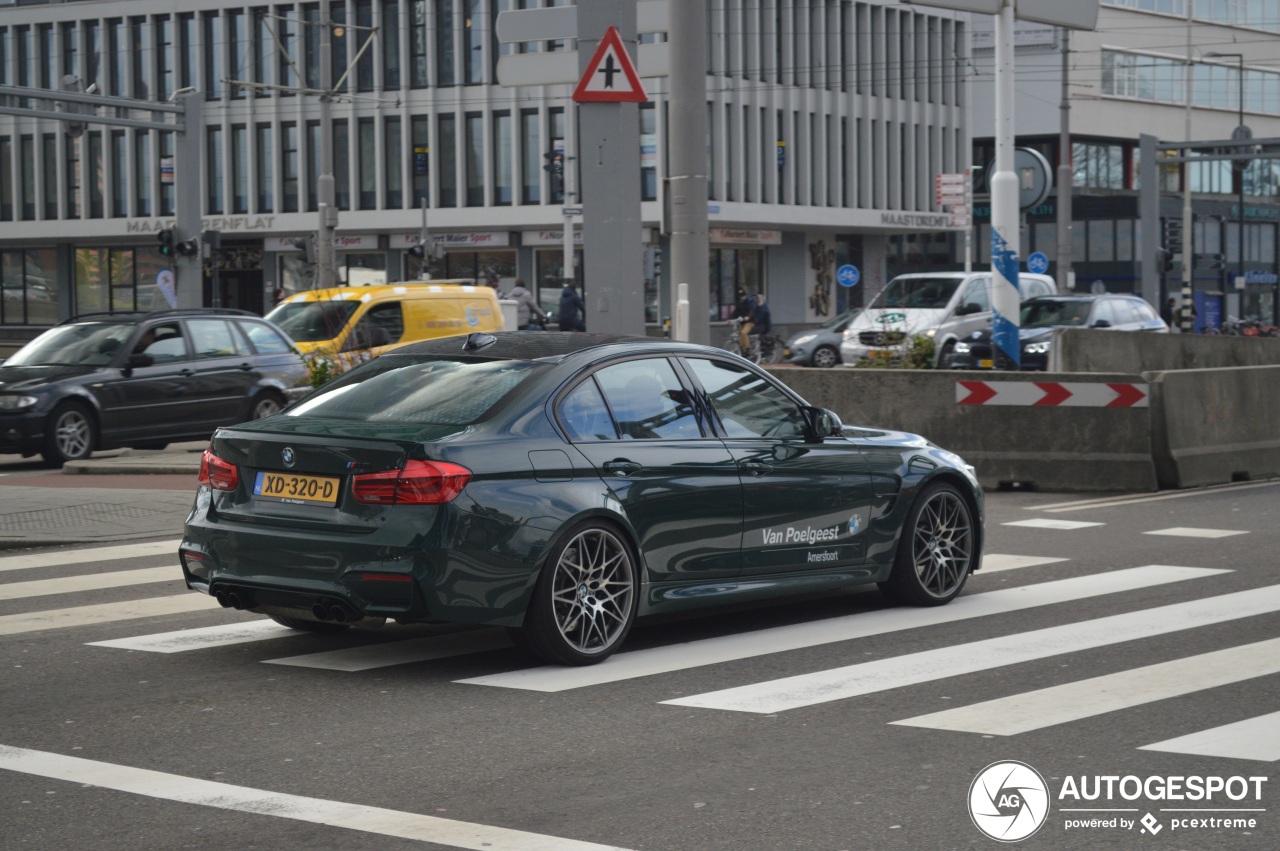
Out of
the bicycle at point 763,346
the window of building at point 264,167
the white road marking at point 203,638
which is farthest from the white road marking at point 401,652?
the window of building at point 264,167

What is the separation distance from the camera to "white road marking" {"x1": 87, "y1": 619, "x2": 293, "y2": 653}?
8367mm

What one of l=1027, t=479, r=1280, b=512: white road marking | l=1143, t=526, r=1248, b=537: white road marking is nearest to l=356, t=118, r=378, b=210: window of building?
l=1027, t=479, r=1280, b=512: white road marking

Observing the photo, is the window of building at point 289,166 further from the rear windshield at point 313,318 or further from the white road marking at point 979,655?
the white road marking at point 979,655

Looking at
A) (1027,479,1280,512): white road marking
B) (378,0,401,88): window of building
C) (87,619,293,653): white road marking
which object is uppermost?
(378,0,401,88): window of building

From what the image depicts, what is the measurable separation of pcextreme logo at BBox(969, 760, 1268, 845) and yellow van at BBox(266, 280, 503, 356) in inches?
720

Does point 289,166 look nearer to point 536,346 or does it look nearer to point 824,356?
point 824,356

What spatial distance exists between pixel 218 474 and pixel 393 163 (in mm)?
53354

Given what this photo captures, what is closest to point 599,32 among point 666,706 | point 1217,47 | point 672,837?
point 666,706

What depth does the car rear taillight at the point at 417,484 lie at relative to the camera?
23.9 feet

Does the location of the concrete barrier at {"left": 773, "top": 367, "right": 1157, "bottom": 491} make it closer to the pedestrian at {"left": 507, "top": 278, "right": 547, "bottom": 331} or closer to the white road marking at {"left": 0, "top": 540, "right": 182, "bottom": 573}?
the white road marking at {"left": 0, "top": 540, "right": 182, "bottom": 573}

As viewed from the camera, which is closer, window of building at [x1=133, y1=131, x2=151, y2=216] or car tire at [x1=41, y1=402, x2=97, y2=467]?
car tire at [x1=41, y1=402, x2=97, y2=467]

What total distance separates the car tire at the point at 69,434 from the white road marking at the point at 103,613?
9.74 meters

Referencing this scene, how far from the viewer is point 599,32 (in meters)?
13.9

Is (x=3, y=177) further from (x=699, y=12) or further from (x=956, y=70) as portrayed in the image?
(x=699, y=12)
